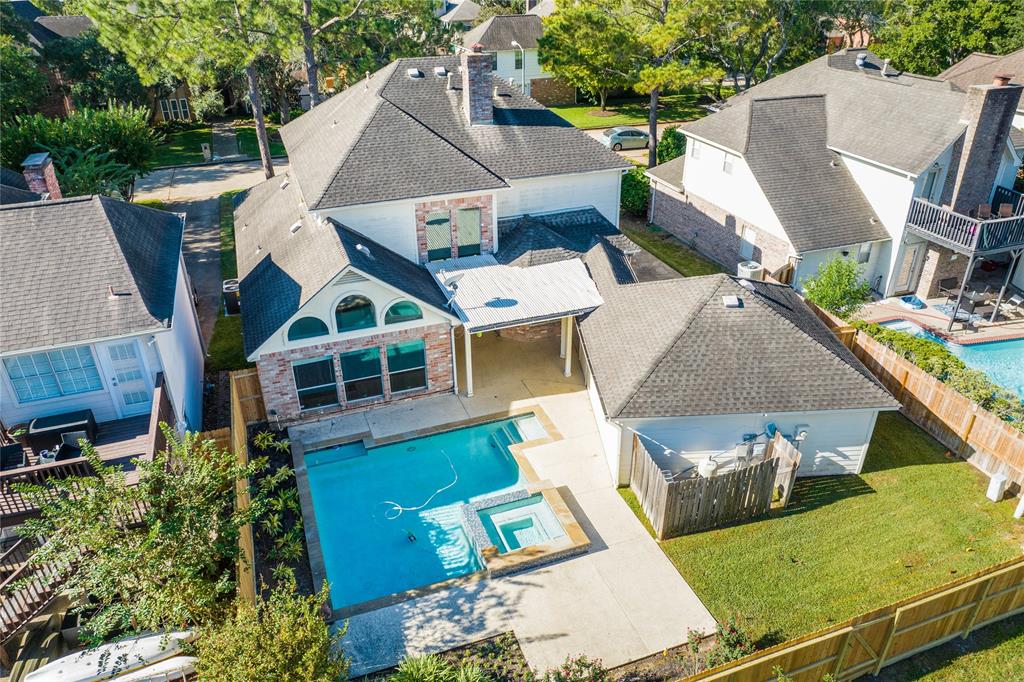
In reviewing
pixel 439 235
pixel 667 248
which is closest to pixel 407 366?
pixel 439 235

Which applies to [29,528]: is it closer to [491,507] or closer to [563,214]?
[491,507]

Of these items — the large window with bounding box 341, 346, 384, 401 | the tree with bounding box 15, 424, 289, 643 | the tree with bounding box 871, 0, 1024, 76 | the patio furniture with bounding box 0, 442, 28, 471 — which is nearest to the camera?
the tree with bounding box 15, 424, 289, 643

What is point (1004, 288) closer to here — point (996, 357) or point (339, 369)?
point (996, 357)

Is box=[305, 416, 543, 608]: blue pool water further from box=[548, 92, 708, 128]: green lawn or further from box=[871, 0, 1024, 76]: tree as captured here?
box=[871, 0, 1024, 76]: tree

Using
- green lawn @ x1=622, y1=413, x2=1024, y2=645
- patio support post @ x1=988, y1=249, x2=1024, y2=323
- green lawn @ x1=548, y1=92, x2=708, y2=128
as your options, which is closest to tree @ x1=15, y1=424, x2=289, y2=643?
green lawn @ x1=622, y1=413, x2=1024, y2=645

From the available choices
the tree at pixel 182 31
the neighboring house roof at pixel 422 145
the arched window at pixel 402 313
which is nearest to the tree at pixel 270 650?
the arched window at pixel 402 313

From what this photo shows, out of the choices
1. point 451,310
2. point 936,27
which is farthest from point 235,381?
point 936,27

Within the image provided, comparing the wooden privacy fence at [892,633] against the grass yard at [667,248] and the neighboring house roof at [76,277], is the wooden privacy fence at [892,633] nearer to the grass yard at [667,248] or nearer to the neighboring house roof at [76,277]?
the neighboring house roof at [76,277]
